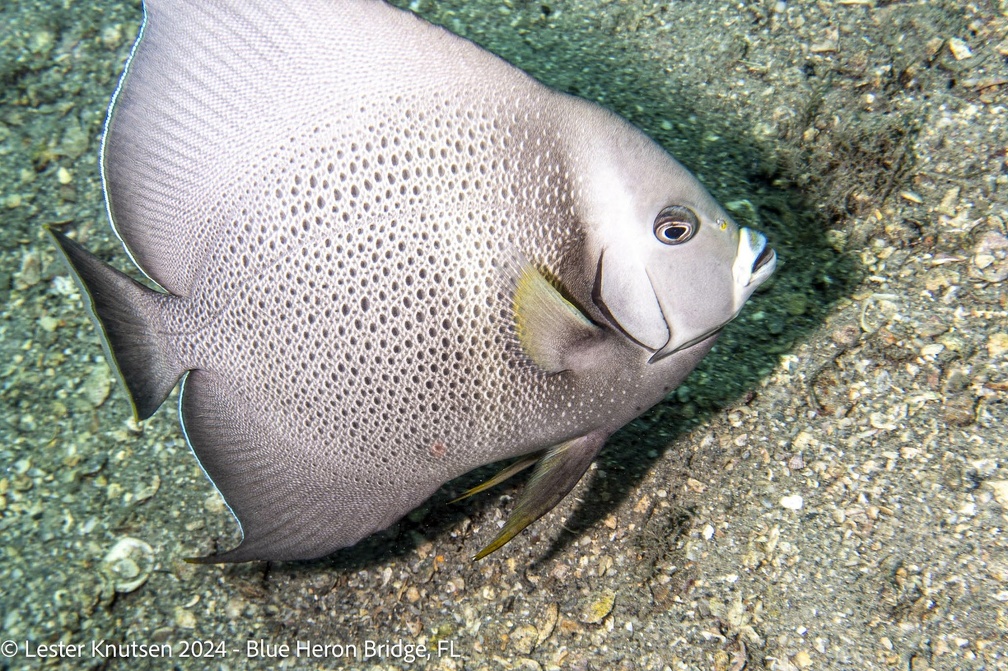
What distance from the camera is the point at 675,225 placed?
4.24 ft

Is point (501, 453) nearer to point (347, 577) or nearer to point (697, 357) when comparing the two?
point (697, 357)

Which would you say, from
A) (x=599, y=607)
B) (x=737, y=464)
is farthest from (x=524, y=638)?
(x=737, y=464)

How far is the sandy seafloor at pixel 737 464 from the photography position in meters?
1.79

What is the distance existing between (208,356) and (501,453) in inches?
27.7

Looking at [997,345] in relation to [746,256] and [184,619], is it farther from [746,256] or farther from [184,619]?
[184,619]

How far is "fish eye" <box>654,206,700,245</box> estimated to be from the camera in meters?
1.29

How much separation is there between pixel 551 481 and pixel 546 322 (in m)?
0.44

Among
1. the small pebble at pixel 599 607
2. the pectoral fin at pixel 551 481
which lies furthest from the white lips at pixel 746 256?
the small pebble at pixel 599 607

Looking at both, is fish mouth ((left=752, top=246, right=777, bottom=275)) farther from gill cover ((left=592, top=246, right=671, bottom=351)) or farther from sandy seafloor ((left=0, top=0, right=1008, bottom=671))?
sandy seafloor ((left=0, top=0, right=1008, bottom=671))

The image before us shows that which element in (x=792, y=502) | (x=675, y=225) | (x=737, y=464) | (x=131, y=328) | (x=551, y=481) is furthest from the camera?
(x=737, y=464)

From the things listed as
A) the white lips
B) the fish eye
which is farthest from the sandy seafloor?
the fish eye

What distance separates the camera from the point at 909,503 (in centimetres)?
180

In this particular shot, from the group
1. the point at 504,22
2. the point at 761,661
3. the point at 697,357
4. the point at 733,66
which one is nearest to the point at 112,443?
the point at 697,357

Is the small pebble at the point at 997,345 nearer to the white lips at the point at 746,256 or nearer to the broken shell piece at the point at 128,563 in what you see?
the white lips at the point at 746,256
